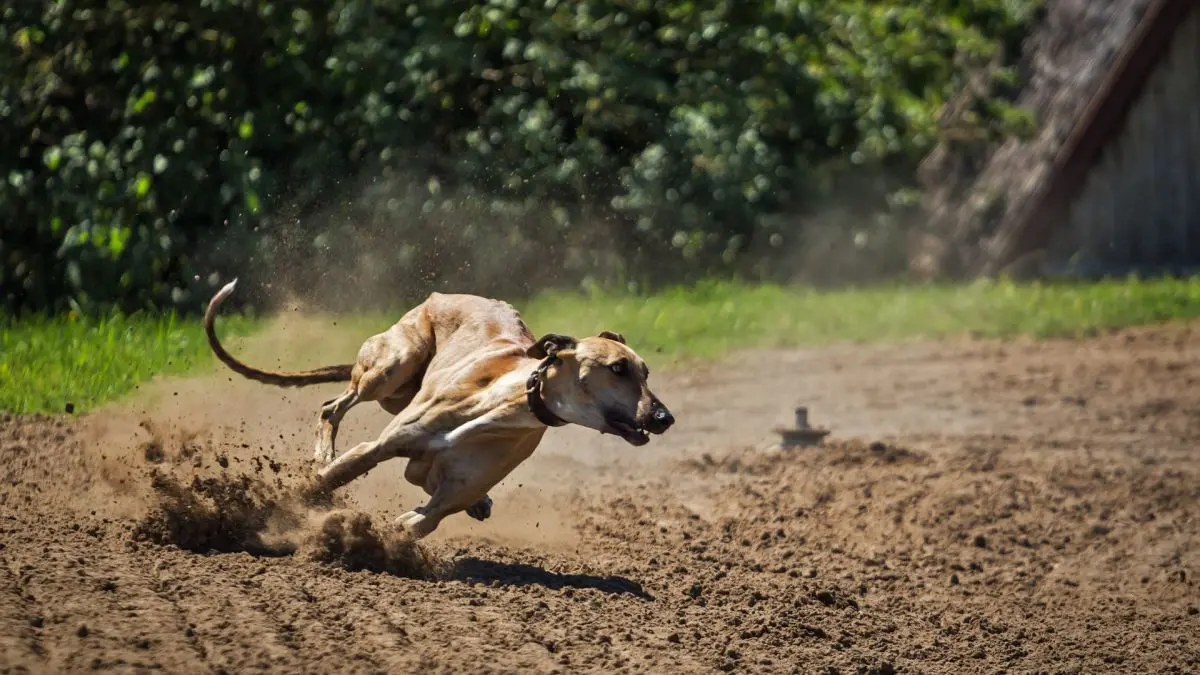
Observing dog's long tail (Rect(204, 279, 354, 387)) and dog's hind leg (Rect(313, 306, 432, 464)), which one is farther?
dog's long tail (Rect(204, 279, 354, 387))

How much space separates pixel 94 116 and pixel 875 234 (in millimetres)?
7237

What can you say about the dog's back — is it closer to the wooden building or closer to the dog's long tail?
the dog's long tail

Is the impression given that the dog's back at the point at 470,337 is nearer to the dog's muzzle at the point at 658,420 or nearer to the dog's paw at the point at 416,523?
the dog's paw at the point at 416,523

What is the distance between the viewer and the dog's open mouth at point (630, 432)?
6863mm

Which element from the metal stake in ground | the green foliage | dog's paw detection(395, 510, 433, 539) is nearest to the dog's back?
dog's paw detection(395, 510, 433, 539)

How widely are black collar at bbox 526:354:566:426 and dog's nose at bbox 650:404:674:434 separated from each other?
0.47 m

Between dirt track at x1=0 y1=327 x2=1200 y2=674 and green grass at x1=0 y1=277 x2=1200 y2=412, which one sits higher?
green grass at x1=0 y1=277 x2=1200 y2=412

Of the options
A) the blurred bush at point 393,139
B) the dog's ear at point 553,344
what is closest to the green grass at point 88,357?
the blurred bush at point 393,139

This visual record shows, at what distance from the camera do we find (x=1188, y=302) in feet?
48.9

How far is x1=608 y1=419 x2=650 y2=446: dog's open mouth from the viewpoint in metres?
6.86

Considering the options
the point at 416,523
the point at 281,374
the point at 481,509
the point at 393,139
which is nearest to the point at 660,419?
the point at 416,523

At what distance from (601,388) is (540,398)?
0.29 m

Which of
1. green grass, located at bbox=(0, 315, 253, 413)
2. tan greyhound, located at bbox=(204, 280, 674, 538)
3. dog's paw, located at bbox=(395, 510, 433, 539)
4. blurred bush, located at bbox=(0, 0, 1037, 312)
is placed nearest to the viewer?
tan greyhound, located at bbox=(204, 280, 674, 538)

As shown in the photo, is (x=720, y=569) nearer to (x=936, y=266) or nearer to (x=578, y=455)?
(x=578, y=455)
